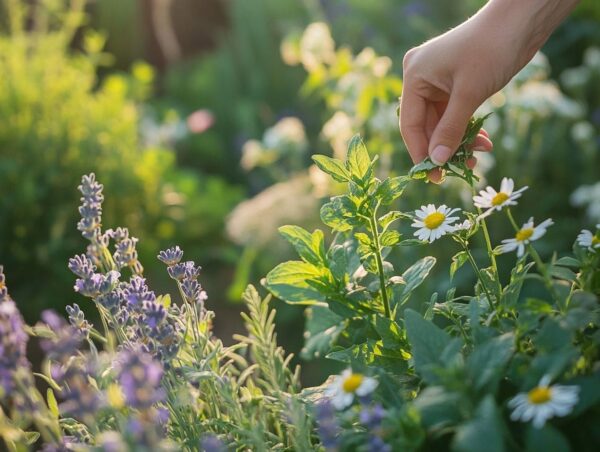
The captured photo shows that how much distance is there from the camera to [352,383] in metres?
0.87

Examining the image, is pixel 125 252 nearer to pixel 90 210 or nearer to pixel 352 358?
pixel 90 210

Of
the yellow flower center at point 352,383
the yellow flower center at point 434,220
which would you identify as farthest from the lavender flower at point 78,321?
the yellow flower center at point 434,220

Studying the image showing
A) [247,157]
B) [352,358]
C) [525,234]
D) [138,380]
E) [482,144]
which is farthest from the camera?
[247,157]

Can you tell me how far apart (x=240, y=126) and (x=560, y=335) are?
4190mm

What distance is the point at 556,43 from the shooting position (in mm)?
4305

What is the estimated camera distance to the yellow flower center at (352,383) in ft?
2.84

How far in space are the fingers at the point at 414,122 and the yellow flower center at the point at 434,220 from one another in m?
0.22

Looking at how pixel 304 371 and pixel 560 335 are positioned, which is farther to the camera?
pixel 304 371

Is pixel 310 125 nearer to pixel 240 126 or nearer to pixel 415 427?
pixel 240 126

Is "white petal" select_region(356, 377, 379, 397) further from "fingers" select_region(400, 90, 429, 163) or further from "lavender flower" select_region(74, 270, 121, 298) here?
"fingers" select_region(400, 90, 429, 163)

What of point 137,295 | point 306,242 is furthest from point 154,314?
point 306,242

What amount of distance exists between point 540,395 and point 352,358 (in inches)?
13.1

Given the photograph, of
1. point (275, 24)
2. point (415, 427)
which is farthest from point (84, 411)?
point (275, 24)

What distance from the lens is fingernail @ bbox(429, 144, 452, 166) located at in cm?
118
